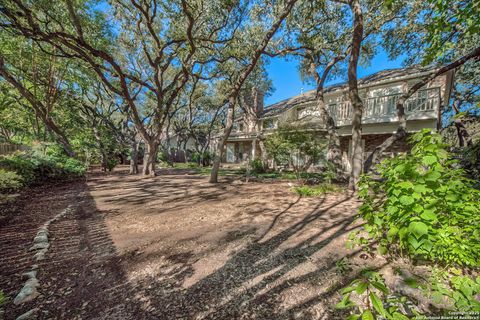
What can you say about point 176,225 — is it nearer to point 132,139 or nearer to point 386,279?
point 386,279

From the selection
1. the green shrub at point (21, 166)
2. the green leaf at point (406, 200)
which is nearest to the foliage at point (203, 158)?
the green shrub at point (21, 166)

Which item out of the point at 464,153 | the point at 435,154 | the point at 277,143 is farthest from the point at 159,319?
the point at 464,153

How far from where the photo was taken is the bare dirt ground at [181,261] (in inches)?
77.0

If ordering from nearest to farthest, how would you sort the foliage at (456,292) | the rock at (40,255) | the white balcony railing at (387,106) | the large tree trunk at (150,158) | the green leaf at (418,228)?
the foliage at (456,292) → the green leaf at (418,228) → the rock at (40,255) → the white balcony railing at (387,106) → the large tree trunk at (150,158)

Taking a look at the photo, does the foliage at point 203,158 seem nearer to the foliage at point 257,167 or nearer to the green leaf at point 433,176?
the foliage at point 257,167

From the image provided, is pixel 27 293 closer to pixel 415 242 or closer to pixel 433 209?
pixel 415 242

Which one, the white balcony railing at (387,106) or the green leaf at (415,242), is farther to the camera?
the white balcony railing at (387,106)

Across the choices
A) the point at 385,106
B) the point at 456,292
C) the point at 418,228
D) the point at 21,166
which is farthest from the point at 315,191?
the point at 21,166

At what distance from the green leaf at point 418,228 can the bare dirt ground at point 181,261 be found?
94cm

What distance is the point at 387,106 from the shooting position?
10133 mm

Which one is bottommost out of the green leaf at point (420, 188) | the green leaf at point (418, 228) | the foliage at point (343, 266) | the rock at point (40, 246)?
the rock at point (40, 246)

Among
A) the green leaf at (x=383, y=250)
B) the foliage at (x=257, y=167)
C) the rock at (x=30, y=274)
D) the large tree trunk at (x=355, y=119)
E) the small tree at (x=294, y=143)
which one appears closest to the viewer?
the rock at (x=30, y=274)

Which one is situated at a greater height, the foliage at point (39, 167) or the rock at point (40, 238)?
the foliage at point (39, 167)

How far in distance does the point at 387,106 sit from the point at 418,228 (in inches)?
428
